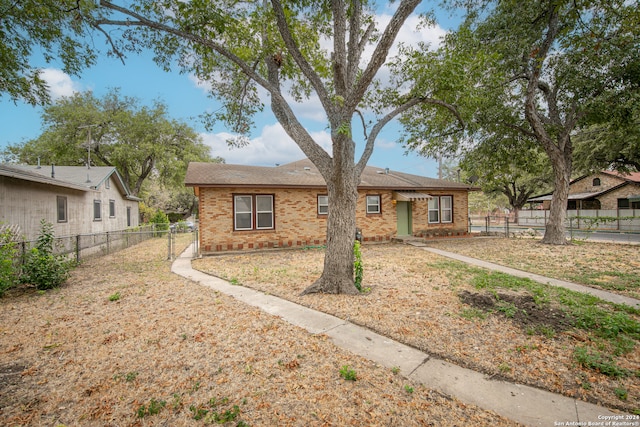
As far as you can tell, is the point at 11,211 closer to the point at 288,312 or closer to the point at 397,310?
the point at 288,312

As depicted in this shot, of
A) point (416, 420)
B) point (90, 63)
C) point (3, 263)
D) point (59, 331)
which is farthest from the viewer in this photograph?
point (90, 63)

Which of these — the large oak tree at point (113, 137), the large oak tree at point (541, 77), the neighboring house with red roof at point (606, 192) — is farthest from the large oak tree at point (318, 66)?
the neighboring house with red roof at point (606, 192)

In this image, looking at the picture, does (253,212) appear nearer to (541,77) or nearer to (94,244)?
(94,244)

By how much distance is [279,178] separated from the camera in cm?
1295

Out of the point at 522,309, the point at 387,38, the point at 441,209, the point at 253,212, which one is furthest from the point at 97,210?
the point at 441,209

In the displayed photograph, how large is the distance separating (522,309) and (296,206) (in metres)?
9.37

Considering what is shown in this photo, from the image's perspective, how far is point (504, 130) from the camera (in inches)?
543

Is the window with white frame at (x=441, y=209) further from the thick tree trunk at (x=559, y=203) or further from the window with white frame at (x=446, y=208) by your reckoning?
the thick tree trunk at (x=559, y=203)

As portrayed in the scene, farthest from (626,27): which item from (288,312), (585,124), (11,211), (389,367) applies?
(11,211)

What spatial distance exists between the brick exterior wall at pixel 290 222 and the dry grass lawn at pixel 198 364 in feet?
18.0

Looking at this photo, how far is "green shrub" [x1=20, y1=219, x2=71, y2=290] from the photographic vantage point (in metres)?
6.27

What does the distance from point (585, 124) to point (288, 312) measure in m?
16.4

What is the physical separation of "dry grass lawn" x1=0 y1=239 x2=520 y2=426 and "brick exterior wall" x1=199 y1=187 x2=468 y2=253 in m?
5.48

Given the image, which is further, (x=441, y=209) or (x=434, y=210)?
(x=441, y=209)
